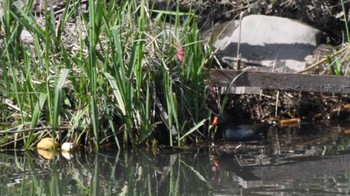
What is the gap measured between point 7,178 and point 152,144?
1367mm

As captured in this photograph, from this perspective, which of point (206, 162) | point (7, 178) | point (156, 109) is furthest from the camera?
point (156, 109)

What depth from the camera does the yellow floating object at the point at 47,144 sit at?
24.2 ft

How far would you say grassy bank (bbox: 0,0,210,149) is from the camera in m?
7.16

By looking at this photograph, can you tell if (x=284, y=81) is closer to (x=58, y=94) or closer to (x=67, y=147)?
(x=67, y=147)

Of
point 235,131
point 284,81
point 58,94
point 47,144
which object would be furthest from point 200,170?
point 284,81

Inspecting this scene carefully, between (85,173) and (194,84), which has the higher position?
(194,84)

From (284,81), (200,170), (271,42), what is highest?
(271,42)

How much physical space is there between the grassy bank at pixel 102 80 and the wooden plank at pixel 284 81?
261 millimetres

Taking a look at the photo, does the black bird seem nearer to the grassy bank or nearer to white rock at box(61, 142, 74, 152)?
the grassy bank

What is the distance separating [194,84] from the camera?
7586mm

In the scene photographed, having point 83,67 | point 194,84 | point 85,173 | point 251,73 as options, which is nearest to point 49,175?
point 85,173

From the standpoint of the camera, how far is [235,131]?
7.75 m

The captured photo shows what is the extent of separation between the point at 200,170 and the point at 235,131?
111 centimetres

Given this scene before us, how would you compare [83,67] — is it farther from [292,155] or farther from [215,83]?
[292,155]
